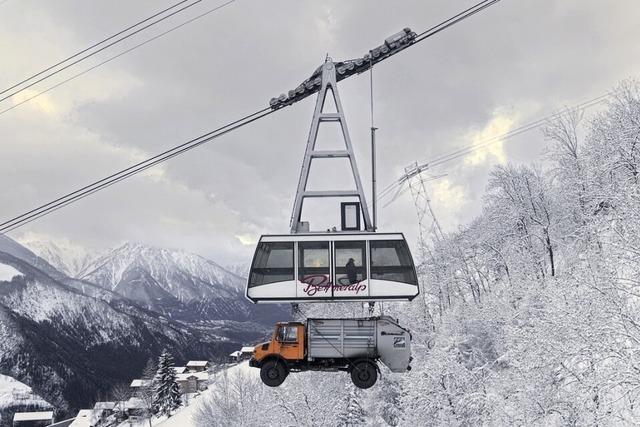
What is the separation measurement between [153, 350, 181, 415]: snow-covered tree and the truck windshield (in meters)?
92.1

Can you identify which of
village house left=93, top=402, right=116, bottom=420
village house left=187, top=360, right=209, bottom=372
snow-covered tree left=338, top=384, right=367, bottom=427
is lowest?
snow-covered tree left=338, top=384, right=367, bottom=427

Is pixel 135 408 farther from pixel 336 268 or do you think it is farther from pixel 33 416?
pixel 336 268

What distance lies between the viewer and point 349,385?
4594 centimetres

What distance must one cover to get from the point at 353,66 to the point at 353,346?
8.06 metres

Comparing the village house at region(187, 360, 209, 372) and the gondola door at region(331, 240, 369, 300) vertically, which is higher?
the village house at region(187, 360, 209, 372)

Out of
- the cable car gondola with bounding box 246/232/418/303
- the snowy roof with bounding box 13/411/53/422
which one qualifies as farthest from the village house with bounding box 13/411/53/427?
the cable car gondola with bounding box 246/232/418/303

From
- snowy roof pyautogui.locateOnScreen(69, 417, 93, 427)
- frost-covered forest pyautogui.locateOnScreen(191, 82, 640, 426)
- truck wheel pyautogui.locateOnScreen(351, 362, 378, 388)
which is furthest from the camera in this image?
snowy roof pyautogui.locateOnScreen(69, 417, 93, 427)

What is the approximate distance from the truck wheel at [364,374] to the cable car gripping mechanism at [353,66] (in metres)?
7.68

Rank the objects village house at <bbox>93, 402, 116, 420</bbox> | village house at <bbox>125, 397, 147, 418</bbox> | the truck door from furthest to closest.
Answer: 1. village house at <bbox>93, 402, 116, 420</bbox>
2. village house at <bbox>125, 397, 147, 418</bbox>
3. the truck door

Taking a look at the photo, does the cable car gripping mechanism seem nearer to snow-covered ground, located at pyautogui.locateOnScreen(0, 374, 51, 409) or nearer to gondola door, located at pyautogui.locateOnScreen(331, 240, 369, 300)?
gondola door, located at pyautogui.locateOnScreen(331, 240, 369, 300)

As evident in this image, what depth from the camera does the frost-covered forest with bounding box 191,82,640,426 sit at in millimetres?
19688

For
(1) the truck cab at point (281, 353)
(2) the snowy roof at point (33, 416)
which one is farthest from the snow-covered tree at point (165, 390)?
(1) the truck cab at point (281, 353)

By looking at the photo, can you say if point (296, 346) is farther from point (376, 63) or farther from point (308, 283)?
point (376, 63)

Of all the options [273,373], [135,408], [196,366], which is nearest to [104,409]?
[135,408]
